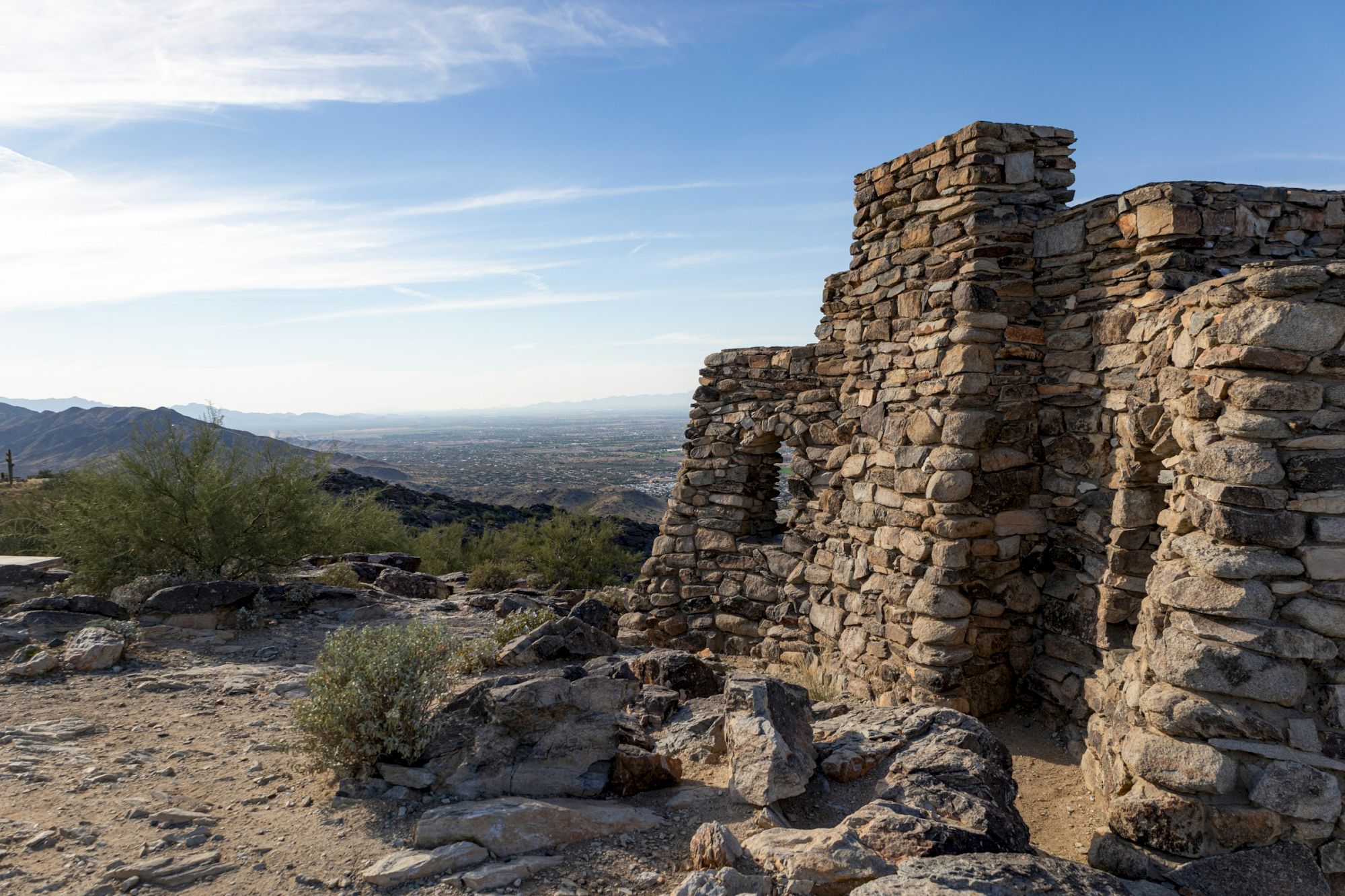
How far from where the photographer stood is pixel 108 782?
4.46m

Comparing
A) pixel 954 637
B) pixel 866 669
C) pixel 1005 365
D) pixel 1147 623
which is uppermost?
pixel 1005 365

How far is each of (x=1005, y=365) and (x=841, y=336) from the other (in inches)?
75.6

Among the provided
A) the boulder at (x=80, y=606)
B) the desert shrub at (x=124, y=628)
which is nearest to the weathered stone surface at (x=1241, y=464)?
Answer: the desert shrub at (x=124, y=628)

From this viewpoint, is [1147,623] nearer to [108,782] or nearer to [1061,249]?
[1061,249]

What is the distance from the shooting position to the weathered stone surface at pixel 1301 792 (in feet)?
11.4

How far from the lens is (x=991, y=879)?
2926mm

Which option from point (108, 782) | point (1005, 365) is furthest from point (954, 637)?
point (108, 782)

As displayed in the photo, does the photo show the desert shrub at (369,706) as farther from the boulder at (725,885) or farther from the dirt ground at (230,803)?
the boulder at (725,885)

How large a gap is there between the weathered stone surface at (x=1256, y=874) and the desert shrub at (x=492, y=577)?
11.2m

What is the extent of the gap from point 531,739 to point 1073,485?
4.10 m

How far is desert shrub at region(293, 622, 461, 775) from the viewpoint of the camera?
4461 millimetres

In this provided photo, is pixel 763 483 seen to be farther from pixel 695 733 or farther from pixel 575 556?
pixel 575 556

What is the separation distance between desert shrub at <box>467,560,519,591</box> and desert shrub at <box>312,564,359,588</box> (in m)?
2.60

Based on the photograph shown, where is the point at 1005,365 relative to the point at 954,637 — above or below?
above
